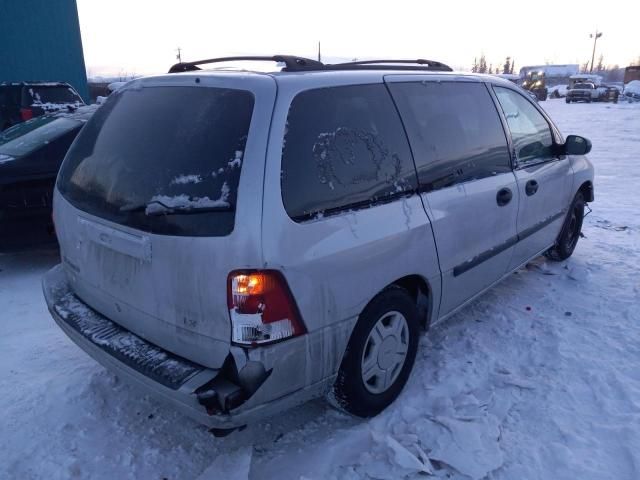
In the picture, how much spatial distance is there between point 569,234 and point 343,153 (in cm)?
357

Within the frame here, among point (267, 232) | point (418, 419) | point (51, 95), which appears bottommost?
point (418, 419)

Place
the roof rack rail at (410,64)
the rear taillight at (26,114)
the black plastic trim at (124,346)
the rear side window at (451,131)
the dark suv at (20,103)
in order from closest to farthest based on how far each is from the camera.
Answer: the black plastic trim at (124,346) → the rear side window at (451,131) → the roof rack rail at (410,64) → the rear taillight at (26,114) → the dark suv at (20,103)

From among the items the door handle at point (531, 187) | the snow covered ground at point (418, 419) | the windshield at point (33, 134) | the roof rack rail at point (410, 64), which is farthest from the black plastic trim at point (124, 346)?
the door handle at point (531, 187)

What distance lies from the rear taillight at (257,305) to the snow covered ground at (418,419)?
799 mm

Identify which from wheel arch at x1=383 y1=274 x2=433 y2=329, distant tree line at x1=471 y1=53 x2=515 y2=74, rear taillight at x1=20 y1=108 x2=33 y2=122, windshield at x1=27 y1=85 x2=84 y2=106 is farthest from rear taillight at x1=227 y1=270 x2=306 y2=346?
distant tree line at x1=471 y1=53 x2=515 y2=74

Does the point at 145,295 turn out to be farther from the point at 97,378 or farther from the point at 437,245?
the point at 437,245

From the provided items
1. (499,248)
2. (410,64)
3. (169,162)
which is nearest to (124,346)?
(169,162)

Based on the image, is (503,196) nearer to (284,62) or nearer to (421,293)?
(421,293)

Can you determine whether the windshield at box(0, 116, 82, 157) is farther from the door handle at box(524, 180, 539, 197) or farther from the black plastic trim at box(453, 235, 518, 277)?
the door handle at box(524, 180, 539, 197)

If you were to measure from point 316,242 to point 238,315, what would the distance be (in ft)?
1.45

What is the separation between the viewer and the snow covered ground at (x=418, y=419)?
2371 millimetres

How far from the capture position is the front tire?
8.05ft

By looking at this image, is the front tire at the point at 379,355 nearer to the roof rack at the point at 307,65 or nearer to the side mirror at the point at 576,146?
the roof rack at the point at 307,65

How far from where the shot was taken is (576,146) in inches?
165
